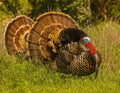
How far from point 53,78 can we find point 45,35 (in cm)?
181

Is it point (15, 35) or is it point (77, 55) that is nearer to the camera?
point (77, 55)

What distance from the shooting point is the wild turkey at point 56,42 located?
7.53m

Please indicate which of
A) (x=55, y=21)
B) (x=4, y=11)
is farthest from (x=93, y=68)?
(x=4, y=11)

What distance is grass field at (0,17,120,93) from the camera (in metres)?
6.77

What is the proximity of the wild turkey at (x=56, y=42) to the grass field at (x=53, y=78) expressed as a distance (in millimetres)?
275

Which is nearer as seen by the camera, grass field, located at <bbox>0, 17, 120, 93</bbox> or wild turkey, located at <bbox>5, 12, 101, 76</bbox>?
grass field, located at <bbox>0, 17, 120, 93</bbox>

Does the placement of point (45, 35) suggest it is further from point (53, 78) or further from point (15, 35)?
point (53, 78)

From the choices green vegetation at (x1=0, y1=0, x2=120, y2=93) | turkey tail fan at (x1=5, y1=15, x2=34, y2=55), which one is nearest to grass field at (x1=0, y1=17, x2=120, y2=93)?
green vegetation at (x1=0, y1=0, x2=120, y2=93)

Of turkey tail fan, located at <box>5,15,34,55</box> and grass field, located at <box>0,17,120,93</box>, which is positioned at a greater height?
turkey tail fan, located at <box>5,15,34,55</box>

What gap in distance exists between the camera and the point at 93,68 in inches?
296

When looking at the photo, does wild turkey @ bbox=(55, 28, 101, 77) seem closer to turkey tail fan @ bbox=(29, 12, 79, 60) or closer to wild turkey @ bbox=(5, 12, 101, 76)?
wild turkey @ bbox=(5, 12, 101, 76)

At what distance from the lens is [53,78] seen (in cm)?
770

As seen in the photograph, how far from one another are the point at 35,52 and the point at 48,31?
0.58 meters

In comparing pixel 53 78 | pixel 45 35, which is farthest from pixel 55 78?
pixel 45 35
